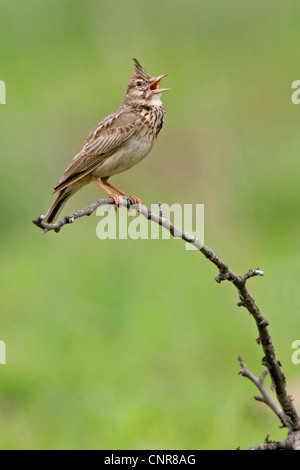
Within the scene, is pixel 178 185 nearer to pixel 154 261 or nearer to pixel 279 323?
pixel 154 261

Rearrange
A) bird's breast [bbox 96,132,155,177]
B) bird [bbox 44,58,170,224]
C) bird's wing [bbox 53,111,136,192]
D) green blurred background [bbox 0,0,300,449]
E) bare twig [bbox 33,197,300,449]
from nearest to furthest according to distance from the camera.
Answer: bare twig [bbox 33,197,300,449], bird's wing [bbox 53,111,136,192], bird [bbox 44,58,170,224], bird's breast [bbox 96,132,155,177], green blurred background [bbox 0,0,300,449]

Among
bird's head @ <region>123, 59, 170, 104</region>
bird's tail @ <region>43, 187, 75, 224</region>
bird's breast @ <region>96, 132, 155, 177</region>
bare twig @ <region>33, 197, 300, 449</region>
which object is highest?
bird's head @ <region>123, 59, 170, 104</region>

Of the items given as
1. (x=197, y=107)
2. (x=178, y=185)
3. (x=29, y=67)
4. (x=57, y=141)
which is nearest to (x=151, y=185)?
(x=178, y=185)

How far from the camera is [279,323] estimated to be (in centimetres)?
1538

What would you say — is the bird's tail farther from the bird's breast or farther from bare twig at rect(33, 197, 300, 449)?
bare twig at rect(33, 197, 300, 449)

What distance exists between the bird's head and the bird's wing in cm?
13

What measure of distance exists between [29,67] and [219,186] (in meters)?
5.50

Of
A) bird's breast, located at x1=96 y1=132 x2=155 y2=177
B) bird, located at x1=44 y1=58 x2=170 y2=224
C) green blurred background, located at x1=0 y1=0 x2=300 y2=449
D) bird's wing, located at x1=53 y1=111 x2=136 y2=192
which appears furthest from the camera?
green blurred background, located at x1=0 y1=0 x2=300 y2=449

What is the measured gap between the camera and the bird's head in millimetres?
8172

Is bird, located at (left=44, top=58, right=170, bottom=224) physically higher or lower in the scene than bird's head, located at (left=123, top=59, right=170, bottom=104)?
lower

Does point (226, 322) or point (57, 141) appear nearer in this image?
point (226, 322)

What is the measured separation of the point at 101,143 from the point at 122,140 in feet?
0.74

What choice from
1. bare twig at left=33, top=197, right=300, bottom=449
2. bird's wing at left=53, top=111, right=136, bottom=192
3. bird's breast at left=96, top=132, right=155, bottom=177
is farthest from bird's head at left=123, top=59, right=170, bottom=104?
bare twig at left=33, top=197, right=300, bottom=449

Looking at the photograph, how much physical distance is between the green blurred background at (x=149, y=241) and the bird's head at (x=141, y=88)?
478 cm
